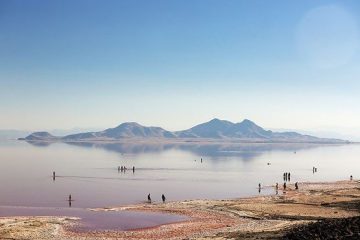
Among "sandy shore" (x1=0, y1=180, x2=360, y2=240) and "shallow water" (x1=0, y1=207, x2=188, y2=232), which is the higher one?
"sandy shore" (x1=0, y1=180, x2=360, y2=240)

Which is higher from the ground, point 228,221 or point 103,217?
point 228,221

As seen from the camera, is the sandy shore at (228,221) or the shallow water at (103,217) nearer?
the sandy shore at (228,221)

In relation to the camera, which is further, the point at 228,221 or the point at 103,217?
the point at 103,217

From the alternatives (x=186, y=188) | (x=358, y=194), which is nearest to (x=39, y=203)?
(x=186, y=188)

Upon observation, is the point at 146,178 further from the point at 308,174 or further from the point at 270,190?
the point at 308,174

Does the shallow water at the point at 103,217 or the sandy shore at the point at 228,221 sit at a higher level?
the sandy shore at the point at 228,221

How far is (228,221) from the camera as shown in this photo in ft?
175

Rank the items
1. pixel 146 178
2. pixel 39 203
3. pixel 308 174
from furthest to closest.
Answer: pixel 308 174
pixel 146 178
pixel 39 203

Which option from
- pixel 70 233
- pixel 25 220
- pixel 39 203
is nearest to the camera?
pixel 70 233

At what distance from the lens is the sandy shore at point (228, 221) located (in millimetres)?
39344

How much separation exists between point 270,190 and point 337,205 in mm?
31538

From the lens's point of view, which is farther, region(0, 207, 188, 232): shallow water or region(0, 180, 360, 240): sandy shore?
region(0, 207, 188, 232): shallow water

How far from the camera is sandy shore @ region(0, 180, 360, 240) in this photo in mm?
39344

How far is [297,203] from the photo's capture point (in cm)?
6650
